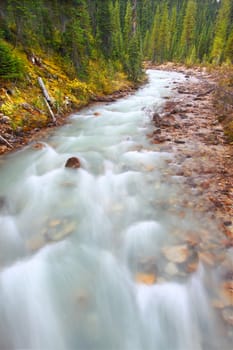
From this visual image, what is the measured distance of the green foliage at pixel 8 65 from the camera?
7.38 m

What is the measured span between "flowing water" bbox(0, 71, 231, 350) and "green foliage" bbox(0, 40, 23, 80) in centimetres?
360

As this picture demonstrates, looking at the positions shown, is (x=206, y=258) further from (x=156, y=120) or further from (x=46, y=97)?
(x=46, y=97)

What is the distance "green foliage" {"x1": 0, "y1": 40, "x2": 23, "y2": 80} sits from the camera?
291 inches

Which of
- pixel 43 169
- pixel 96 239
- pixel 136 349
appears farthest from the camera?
pixel 43 169

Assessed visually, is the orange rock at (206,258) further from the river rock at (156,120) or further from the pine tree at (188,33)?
the pine tree at (188,33)

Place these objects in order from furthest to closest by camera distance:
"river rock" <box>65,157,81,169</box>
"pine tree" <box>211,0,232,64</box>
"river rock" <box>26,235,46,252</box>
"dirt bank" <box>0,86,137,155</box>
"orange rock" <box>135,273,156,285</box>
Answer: "pine tree" <box>211,0,232,64</box>
"dirt bank" <box>0,86,137,155</box>
"river rock" <box>65,157,81,169</box>
"river rock" <box>26,235,46,252</box>
"orange rock" <box>135,273,156,285</box>

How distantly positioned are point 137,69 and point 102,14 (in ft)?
19.7

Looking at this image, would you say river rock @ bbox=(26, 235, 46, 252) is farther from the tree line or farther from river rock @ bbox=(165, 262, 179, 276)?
the tree line

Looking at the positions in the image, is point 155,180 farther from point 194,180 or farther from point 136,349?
point 136,349

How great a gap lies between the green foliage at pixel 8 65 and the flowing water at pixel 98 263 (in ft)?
11.8

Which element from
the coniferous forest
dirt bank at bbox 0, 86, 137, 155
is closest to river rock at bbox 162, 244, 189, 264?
dirt bank at bbox 0, 86, 137, 155

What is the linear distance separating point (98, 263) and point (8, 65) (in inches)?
314

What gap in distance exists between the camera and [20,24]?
11336mm

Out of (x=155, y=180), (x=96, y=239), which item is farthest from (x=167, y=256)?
(x=155, y=180)
